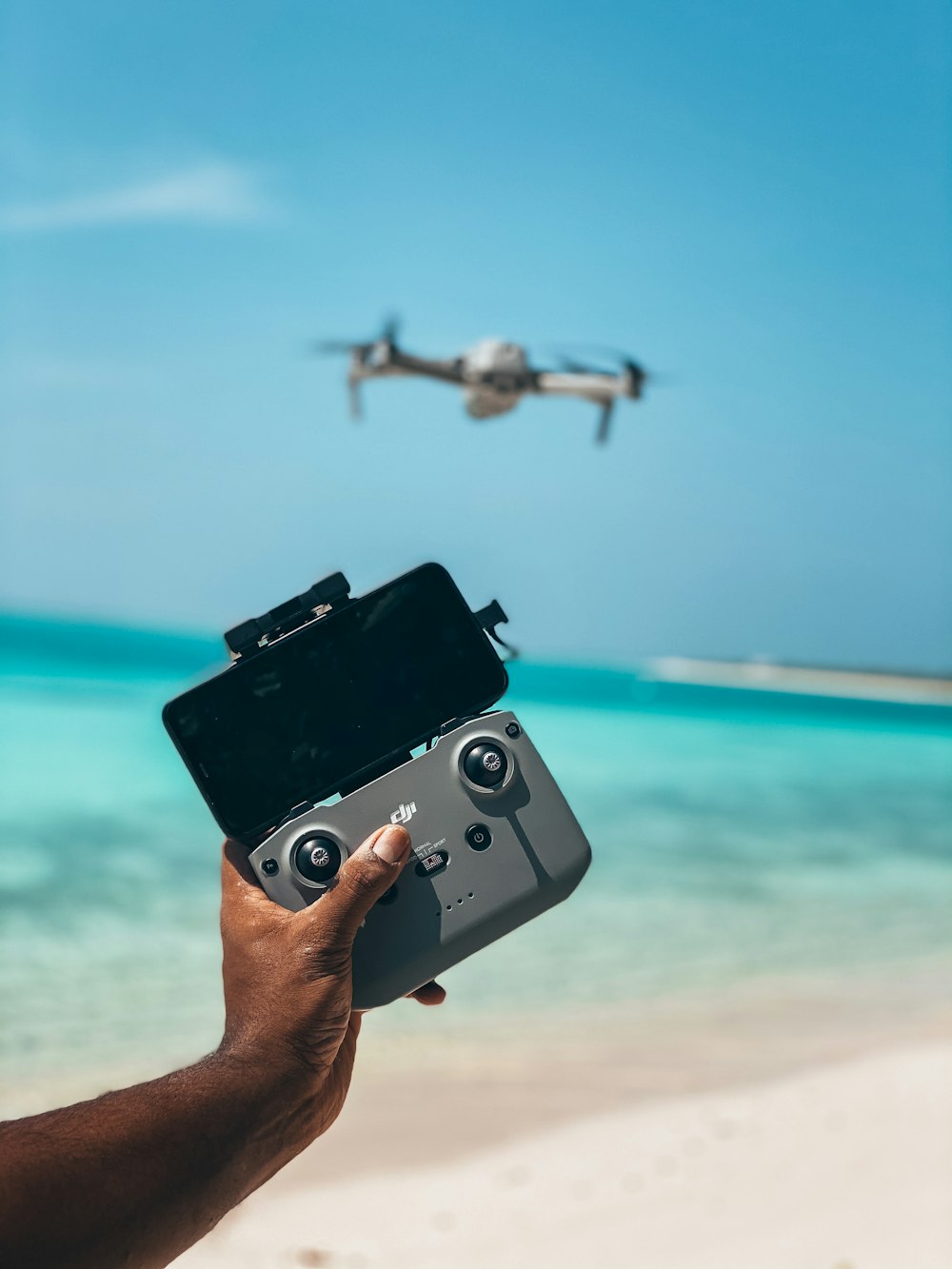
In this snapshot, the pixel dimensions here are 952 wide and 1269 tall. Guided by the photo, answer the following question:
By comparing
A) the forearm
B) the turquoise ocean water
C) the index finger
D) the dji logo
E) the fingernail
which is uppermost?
the fingernail

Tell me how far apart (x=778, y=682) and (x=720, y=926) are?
172 ft

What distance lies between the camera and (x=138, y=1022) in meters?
6.29

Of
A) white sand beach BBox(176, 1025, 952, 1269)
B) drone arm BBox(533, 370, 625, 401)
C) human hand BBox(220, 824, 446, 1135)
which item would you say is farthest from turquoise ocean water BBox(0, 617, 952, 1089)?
drone arm BBox(533, 370, 625, 401)

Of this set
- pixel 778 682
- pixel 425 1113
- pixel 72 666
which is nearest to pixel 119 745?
pixel 425 1113

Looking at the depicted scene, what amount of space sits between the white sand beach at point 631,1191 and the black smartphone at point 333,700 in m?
2.75

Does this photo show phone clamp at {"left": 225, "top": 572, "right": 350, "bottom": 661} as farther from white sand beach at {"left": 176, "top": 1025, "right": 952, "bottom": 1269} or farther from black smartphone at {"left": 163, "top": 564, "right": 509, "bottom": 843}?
white sand beach at {"left": 176, "top": 1025, "right": 952, "bottom": 1269}

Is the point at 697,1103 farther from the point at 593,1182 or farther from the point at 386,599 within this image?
the point at 386,599

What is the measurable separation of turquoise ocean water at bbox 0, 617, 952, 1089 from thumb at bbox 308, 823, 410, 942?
0.38 m

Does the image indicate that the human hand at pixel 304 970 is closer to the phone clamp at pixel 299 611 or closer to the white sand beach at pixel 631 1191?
the phone clamp at pixel 299 611

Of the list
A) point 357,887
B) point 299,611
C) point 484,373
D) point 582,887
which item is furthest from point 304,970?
point 484,373

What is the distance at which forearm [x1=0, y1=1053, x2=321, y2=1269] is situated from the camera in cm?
117

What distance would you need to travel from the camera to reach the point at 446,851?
157cm

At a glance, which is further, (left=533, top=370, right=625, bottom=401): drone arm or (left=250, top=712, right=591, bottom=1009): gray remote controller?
Result: (left=533, top=370, right=625, bottom=401): drone arm

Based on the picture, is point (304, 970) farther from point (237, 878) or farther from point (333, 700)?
point (333, 700)
